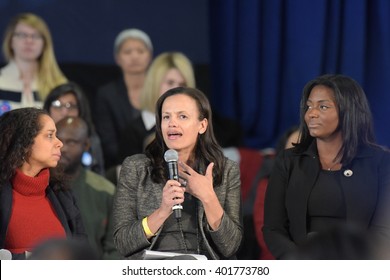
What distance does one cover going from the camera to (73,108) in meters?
5.35

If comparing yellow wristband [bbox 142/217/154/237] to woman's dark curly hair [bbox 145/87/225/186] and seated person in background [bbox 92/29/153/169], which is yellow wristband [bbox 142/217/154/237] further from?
seated person in background [bbox 92/29/153/169]

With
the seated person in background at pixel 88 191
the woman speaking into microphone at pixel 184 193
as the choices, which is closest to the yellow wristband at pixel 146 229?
the woman speaking into microphone at pixel 184 193

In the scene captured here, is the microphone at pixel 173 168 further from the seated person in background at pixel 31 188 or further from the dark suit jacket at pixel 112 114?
the dark suit jacket at pixel 112 114

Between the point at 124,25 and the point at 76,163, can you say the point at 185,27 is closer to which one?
the point at 124,25

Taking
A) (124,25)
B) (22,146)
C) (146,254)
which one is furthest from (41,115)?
(124,25)

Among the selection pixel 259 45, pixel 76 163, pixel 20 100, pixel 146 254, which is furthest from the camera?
pixel 259 45

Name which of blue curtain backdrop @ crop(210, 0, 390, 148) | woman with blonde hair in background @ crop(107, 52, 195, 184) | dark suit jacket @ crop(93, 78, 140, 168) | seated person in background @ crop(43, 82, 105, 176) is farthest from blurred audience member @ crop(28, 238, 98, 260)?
blue curtain backdrop @ crop(210, 0, 390, 148)

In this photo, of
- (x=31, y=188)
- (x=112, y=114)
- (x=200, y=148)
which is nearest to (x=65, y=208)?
(x=31, y=188)

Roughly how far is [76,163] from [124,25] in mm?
1739

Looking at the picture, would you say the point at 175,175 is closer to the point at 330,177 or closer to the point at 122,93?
the point at 330,177

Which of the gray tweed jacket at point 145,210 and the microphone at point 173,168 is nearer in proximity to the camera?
the microphone at point 173,168

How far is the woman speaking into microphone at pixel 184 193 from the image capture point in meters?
3.81

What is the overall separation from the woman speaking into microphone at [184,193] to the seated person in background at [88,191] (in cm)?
87
